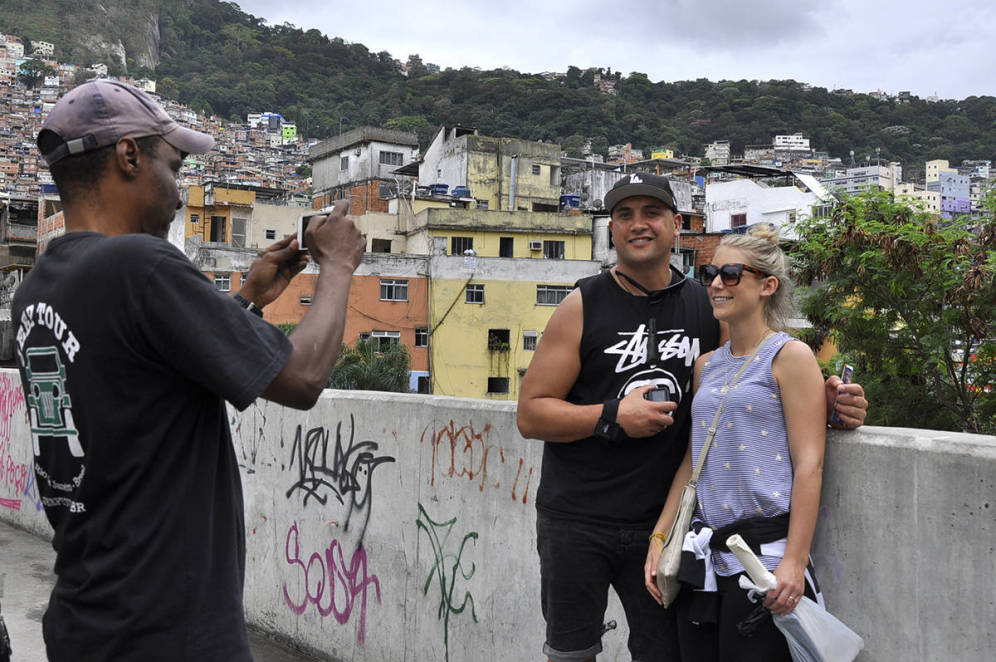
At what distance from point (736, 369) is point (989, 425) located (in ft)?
59.0

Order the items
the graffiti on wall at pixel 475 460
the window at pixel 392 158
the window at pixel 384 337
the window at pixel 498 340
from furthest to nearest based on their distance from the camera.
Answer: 1. the window at pixel 392 158
2. the window at pixel 498 340
3. the window at pixel 384 337
4. the graffiti on wall at pixel 475 460

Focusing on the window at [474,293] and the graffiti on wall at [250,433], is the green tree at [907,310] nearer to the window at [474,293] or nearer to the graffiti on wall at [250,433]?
the graffiti on wall at [250,433]

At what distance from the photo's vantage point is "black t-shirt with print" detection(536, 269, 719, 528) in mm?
2789

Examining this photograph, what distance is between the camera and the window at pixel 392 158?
69438mm

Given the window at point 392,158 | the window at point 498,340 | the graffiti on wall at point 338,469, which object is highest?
the window at point 392,158

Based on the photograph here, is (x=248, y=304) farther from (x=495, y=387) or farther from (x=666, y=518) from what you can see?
(x=495, y=387)

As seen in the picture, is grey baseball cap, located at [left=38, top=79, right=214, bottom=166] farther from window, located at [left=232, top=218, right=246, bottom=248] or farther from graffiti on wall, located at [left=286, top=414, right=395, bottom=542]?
window, located at [left=232, top=218, right=246, bottom=248]

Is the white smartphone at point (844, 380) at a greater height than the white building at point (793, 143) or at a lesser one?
lesser

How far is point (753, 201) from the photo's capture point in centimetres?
5844

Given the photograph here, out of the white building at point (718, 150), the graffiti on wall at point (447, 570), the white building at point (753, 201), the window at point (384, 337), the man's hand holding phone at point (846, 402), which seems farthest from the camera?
the white building at point (718, 150)

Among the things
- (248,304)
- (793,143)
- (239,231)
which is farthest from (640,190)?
(793,143)

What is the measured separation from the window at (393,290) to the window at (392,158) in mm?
22676

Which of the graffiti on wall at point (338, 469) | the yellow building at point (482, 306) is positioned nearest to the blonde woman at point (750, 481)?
the graffiti on wall at point (338, 469)

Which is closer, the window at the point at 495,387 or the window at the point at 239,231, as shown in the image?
the window at the point at 495,387
